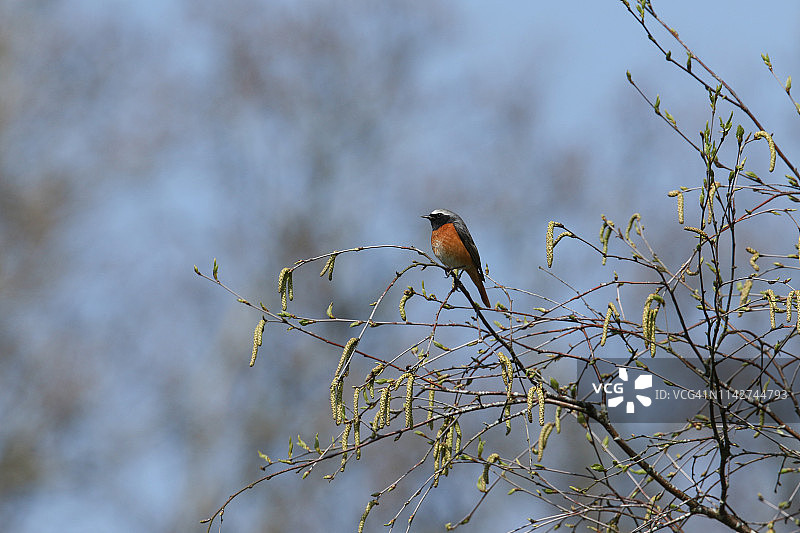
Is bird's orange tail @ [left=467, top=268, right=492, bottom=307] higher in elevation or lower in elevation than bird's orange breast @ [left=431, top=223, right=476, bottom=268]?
lower

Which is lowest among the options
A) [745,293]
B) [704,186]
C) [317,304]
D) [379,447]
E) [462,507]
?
[745,293]

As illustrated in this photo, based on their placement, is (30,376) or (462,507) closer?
(462,507)

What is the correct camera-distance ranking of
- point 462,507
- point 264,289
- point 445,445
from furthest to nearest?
point 264,289 → point 462,507 → point 445,445

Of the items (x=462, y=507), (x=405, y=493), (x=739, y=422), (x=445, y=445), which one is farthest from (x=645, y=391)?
(x=405, y=493)

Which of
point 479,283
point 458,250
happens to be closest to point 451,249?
point 458,250

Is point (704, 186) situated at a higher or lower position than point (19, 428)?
lower

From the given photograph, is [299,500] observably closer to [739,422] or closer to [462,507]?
[462,507]

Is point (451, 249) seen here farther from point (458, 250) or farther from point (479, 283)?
point (479, 283)

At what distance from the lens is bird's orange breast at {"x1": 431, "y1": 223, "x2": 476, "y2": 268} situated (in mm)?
5736

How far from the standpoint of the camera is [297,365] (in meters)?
14.2

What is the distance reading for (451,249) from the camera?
576 centimetres

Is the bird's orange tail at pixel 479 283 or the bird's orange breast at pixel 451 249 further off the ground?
the bird's orange breast at pixel 451 249

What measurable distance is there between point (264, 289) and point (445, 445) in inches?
471

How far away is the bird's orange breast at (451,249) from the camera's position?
18.8 ft
